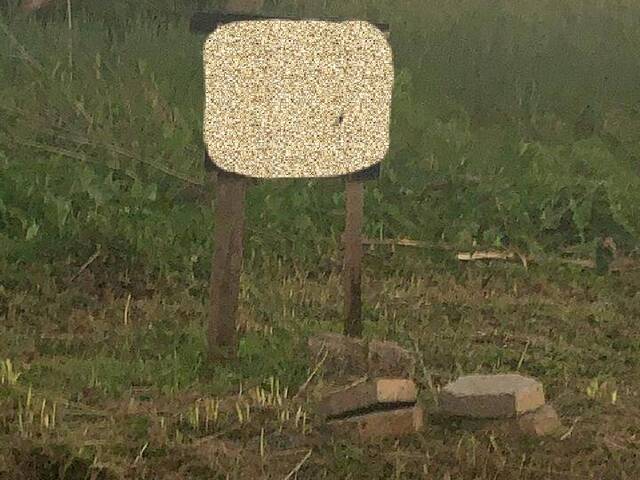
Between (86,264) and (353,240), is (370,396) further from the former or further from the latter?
(86,264)

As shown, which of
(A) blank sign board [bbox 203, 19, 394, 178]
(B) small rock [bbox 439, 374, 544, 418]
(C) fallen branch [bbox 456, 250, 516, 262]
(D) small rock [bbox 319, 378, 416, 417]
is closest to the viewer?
(D) small rock [bbox 319, 378, 416, 417]

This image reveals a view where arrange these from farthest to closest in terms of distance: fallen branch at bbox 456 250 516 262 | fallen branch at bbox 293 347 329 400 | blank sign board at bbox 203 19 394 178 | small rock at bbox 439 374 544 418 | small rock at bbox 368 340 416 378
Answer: fallen branch at bbox 456 250 516 262 → small rock at bbox 368 340 416 378 → blank sign board at bbox 203 19 394 178 → fallen branch at bbox 293 347 329 400 → small rock at bbox 439 374 544 418

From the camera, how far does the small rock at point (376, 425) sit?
3.70 m

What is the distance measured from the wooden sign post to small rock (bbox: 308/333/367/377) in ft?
1.11

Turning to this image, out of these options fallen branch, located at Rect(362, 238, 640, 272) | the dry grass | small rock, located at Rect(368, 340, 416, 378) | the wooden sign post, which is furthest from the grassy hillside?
small rock, located at Rect(368, 340, 416, 378)

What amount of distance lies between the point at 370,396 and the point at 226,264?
3.15 ft

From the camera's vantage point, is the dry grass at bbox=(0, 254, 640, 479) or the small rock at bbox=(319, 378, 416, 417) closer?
the dry grass at bbox=(0, 254, 640, 479)

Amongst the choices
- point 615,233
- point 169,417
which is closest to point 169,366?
point 169,417

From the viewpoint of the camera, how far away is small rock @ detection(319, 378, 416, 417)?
3.66 metres

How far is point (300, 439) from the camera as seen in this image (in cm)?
371

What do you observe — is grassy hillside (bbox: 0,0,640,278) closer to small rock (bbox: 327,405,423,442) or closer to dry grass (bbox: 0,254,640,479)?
dry grass (bbox: 0,254,640,479)

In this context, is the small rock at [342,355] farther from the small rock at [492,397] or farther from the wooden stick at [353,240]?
the small rock at [492,397]

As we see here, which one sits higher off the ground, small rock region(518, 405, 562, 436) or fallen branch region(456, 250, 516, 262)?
small rock region(518, 405, 562, 436)

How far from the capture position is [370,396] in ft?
12.1
